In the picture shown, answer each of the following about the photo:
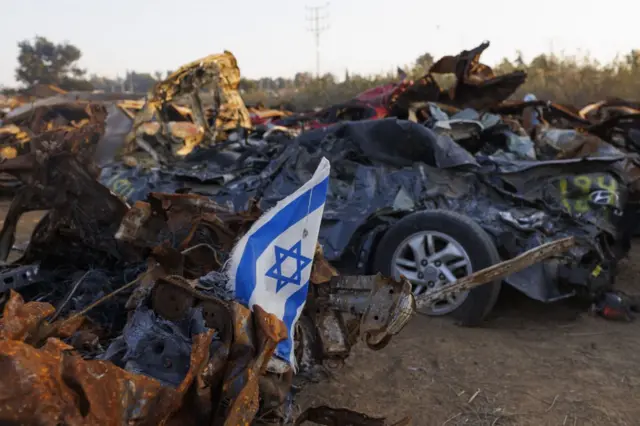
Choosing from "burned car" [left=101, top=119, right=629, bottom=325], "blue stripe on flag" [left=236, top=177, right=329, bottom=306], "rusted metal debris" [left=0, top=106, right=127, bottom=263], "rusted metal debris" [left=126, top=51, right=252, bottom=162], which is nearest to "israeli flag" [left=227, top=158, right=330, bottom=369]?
"blue stripe on flag" [left=236, top=177, right=329, bottom=306]

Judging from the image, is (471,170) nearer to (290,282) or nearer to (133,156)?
(290,282)

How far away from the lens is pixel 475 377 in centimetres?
337

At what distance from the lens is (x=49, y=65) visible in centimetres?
3794

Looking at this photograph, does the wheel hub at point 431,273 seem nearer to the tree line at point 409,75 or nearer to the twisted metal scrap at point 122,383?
the twisted metal scrap at point 122,383

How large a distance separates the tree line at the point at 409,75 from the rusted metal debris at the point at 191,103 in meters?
2.18

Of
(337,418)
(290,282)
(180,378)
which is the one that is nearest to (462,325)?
(337,418)

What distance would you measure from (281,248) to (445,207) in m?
2.75

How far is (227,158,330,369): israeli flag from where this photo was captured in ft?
6.38

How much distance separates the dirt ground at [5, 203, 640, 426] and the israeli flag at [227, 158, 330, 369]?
1.36 metres

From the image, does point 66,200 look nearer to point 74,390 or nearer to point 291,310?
point 291,310

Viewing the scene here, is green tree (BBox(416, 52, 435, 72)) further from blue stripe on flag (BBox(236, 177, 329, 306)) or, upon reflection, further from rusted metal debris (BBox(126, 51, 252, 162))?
blue stripe on flag (BBox(236, 177, 329, 306))

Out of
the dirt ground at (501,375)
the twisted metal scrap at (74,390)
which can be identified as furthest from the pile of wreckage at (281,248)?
the dirt ground at (501,375)

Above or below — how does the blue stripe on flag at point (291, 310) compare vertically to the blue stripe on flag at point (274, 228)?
below

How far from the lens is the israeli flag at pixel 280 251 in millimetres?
1945
